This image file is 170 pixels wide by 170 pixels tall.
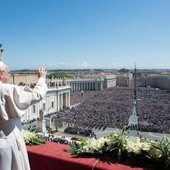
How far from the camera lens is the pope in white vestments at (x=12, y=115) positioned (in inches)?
147

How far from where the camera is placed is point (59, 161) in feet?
15.9

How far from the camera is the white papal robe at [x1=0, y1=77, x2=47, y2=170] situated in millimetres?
3732

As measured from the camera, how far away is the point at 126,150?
189 inches

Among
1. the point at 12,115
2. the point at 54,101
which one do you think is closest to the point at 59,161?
the point at 12,115

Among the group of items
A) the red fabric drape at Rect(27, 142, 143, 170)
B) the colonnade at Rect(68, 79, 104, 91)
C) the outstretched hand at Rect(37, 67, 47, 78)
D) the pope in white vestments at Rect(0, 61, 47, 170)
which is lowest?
the colonnade at Rect(68, 79, 104, 91)

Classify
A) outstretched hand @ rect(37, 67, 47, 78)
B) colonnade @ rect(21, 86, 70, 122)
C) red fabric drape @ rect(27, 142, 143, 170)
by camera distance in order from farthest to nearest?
colonnade @ rect(21, 86, 70, 122)
red fabric drape @ rect(27, 142, 143, 170)
outstretched hand @ rect(37, 67, 47, 78)

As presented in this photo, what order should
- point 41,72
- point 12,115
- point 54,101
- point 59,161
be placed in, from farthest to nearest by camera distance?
point 54,101 → point 59,161 → point 41,72 → point 12,115

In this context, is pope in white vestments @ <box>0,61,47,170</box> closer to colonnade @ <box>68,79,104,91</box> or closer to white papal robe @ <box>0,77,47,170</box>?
white papal robe @ <box>0,77,47,170</box>

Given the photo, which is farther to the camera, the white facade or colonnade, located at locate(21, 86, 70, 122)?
the white facade

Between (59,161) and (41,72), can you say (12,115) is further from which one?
(59,161)

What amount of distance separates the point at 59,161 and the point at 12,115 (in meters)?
1.41

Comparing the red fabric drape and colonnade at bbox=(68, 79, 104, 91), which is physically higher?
the red fabric drape

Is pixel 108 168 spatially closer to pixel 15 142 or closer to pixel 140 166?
pixel 140 166

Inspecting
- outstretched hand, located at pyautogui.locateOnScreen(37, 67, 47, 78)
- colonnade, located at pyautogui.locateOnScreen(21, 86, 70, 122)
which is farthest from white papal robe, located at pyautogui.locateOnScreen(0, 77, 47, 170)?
colonnade, located at pyautogui.locateOnScreen(21, 86, 70, 122)
